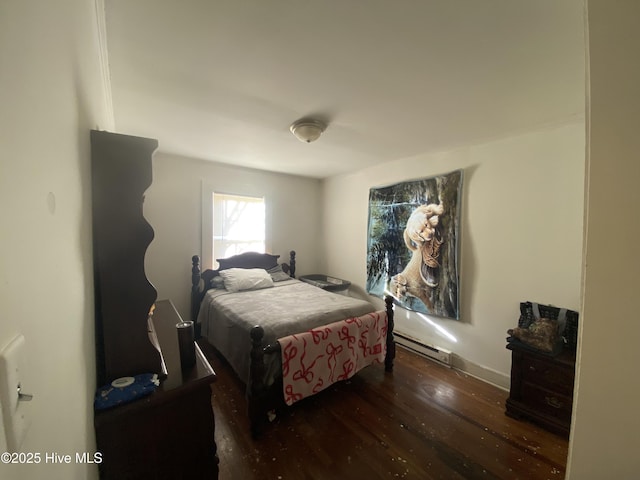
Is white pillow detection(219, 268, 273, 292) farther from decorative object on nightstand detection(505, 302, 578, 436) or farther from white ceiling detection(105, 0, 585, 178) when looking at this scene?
decorative object on nightstand detection(505, 302, 578, 436)

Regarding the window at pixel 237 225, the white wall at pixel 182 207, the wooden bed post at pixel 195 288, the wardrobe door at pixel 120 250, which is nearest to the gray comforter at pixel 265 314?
the wooden bed post at pixel 195 288

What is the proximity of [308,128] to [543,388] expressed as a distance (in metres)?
2.58

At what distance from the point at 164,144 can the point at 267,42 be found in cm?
196

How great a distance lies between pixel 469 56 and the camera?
1217mm

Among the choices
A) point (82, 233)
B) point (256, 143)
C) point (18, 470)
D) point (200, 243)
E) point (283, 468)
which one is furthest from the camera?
point (200, 243)

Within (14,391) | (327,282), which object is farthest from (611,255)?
(327,282)

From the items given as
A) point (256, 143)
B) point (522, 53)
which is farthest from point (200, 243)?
point (522, 53)

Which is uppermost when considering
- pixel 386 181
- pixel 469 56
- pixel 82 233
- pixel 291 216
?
pixel 469 56

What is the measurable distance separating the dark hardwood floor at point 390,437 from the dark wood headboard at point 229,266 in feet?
3.77

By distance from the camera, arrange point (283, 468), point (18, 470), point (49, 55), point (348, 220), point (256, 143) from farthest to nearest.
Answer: point (348, 220), point (256, 143), point (283, 468), point (49, 55), point (18, 470)

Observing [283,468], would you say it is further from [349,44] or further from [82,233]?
[349,44]

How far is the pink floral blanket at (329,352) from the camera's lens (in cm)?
184

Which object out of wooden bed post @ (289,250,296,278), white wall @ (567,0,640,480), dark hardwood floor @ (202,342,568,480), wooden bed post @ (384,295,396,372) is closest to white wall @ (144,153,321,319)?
wooden bed post @ (289,250,296,278)

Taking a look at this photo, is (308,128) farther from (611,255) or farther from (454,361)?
(454,361)
